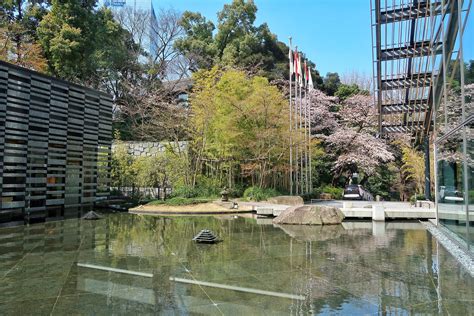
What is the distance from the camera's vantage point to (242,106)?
49.8 feet

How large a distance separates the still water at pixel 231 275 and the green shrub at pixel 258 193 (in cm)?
751

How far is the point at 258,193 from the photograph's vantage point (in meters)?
15.4

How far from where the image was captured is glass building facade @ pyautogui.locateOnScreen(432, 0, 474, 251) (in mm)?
5285

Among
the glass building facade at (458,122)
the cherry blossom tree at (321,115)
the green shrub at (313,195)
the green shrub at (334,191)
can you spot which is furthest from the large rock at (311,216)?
the cherry blossom tree at (321,115)

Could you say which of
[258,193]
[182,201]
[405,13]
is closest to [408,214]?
[405,13]

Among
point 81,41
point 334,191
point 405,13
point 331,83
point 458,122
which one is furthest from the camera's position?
point 331,83

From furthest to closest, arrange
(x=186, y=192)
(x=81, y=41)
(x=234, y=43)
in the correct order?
(x=234, y=43) → (x=81, y=41) → (x=186, y=192)

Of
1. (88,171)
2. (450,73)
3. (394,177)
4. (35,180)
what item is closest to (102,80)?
(88,171)

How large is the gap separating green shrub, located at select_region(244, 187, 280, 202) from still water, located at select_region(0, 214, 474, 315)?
7508 millimetres

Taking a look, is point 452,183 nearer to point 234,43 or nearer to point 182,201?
point 182,201

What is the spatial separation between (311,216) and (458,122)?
4.54 meters

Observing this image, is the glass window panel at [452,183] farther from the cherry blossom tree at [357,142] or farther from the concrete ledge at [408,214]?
the cherry blossom tree at [357,142]

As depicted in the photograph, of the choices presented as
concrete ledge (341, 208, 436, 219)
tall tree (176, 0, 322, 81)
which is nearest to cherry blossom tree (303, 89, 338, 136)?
tall tree (176, 0, 322, 81)

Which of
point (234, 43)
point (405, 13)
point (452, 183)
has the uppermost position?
point (234, 43)
